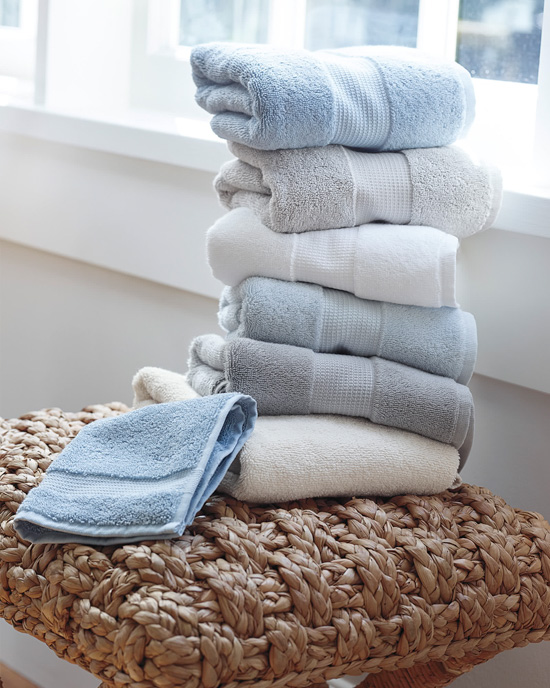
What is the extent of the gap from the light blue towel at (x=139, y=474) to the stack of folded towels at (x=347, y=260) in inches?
2.0

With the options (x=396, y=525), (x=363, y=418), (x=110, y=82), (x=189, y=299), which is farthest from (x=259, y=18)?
(x=396, y=525)

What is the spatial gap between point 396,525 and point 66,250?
868 mm

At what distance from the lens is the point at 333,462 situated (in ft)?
2.23

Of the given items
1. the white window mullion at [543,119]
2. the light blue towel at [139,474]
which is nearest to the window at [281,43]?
the white window mullion at [543,119]

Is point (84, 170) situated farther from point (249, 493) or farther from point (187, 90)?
point (249, 493)

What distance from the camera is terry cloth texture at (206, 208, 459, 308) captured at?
0.72m

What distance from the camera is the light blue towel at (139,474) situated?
595 mm

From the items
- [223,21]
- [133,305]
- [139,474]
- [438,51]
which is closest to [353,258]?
[139,474]

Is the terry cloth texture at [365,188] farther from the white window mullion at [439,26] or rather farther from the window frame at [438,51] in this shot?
the white window mullion at [439,26]

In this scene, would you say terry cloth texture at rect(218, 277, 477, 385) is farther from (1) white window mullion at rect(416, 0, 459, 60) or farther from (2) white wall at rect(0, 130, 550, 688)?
(1) white window mullion at rect(416, 0, 459, 60)

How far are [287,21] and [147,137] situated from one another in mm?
294

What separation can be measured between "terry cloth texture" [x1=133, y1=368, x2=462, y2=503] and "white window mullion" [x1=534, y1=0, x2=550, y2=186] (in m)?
0.37

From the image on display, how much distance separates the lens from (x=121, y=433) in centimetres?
70


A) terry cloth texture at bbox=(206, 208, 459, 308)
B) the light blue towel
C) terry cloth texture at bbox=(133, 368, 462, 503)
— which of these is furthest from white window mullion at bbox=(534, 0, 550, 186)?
the light blue towel
